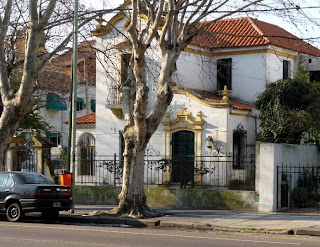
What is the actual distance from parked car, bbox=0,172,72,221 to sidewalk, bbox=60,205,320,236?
0.85m

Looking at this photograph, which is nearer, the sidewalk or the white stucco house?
the sidewalk

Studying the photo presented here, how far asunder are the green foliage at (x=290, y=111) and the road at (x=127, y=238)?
8.93 m

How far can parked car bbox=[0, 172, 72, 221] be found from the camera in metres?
19.0

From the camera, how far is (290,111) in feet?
81.0

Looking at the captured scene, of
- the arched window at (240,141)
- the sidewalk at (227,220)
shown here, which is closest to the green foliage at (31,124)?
the arched window at (240,141)

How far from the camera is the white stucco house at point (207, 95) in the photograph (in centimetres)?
2786

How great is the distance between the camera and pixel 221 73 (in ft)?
104

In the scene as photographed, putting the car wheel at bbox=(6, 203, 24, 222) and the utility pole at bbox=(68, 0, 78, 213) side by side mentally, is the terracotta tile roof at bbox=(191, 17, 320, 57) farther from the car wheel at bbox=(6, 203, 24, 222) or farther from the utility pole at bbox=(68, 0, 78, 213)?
the car wheel at bbox=(6, 203, 24, 222)

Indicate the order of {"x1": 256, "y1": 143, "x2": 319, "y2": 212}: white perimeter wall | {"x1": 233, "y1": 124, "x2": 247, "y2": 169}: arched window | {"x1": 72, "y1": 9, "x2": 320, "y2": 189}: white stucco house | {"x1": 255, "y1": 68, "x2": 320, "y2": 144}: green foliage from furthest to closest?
{"x1": 233, "y1": 124, "x2": 247, "y2": 169}: arched window < {"x1": 72, "y1": 9, "x2": 320, "y2": 189}: white stucco house < {"x1": 255, "y1": 68, "x2": 320, "y2": 144}: green foliage < {"x1": 256, "y1": 143, "x2": 319, "y2": 212}: white perimeter wall

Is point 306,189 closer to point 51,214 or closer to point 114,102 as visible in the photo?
point 51,214

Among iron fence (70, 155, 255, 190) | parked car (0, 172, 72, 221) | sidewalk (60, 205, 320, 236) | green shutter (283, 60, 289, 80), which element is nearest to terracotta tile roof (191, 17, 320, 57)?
green shutter (283, 60, 289, 80)

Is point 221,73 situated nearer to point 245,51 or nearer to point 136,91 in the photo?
point 245,51

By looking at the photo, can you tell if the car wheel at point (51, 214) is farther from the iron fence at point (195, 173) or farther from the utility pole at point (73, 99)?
the iron fence at point (195, 173)

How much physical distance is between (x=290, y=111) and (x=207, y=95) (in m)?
6.75
